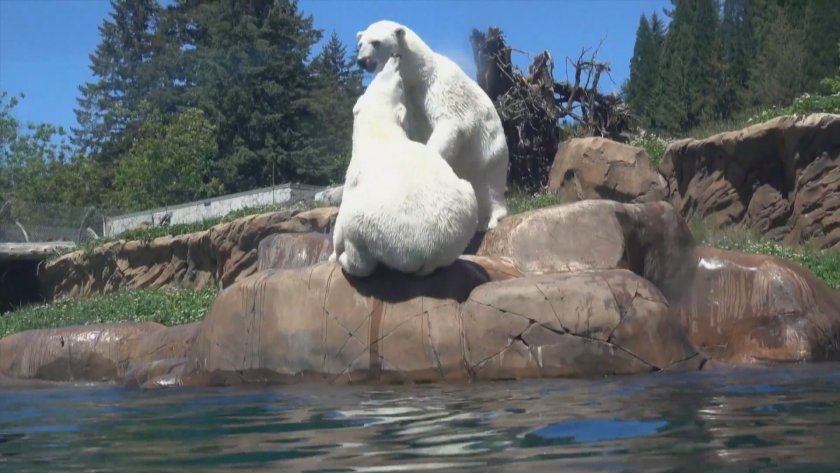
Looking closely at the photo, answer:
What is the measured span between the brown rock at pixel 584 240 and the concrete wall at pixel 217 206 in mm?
13506

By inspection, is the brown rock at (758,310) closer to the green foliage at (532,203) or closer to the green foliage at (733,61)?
the green foliage at (532,203)

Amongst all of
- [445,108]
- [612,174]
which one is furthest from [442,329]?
[612,174]

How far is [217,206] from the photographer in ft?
83.5

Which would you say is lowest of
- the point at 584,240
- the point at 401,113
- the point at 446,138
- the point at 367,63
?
the point at 584,240

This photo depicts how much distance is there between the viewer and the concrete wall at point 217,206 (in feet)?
78.9

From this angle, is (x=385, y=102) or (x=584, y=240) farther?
(x=584, y=240)

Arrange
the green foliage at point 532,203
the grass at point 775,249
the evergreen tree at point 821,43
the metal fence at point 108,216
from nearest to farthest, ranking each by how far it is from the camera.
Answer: the grass at point 775,249 → the green foliage at point 532,203 → the metal fence at point 108,216 → the evergreen tree at point 821,43

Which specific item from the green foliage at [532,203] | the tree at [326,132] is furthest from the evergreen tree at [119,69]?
the green foliage at [532,203]

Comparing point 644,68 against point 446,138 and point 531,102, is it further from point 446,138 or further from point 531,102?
point 446,138

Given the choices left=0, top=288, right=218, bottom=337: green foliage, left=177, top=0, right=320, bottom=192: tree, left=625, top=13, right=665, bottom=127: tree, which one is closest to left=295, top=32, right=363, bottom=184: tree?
left=177, top=0, right=320, bottom=192: tree

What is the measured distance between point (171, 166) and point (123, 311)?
18123mm

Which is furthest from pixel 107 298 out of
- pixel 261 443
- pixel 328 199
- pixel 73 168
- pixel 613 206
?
pixel 73 168

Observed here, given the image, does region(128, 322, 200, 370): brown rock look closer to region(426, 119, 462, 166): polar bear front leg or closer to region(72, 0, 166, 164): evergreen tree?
region(426, 119, 462, 166): polar bear front leg

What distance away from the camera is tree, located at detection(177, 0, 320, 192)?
38.0 metres
